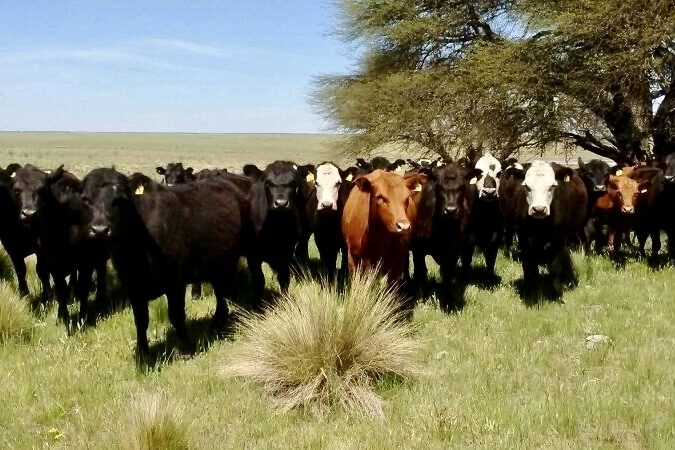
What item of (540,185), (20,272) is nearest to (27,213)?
(20,272)

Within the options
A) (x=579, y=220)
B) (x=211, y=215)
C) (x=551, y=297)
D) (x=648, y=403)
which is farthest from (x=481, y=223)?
(x=648, y=403)

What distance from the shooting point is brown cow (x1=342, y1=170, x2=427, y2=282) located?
7.17 metres

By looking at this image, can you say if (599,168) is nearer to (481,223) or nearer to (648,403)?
(481,223)

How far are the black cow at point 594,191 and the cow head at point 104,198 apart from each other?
25.2 ft

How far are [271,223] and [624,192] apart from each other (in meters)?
6.11

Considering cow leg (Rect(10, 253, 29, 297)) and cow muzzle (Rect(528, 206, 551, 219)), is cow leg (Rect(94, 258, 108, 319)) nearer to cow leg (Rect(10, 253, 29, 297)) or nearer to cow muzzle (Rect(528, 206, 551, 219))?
cow leg (Rect(10, 253, 29, 297))

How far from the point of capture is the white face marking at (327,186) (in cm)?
888

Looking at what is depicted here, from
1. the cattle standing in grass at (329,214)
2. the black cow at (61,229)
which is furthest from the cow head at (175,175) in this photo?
the black cow at (61,229)

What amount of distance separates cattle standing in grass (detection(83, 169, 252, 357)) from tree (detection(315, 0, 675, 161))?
11.9 meters

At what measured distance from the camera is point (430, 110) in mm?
19641

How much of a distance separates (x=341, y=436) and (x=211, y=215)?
12.2 feet

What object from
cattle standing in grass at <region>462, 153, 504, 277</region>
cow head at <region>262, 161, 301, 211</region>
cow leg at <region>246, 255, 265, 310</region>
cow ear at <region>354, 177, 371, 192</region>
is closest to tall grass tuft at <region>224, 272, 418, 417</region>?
cow ear at <region>354, 177, 371, 192</region>

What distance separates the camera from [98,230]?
6.08 meters

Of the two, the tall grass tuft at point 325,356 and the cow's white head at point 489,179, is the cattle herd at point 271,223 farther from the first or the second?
the tall grass tuft at point 325,356
